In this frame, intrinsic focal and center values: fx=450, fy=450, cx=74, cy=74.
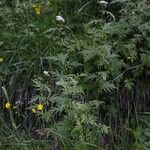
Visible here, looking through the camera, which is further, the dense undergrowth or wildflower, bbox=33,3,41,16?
wildflower, bbox=33,3,41,16

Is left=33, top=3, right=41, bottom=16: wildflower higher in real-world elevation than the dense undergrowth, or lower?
higher

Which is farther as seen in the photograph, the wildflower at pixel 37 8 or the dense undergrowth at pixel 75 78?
the wildflower at pixel 37 8

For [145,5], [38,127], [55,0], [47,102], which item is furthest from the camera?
[55,0]

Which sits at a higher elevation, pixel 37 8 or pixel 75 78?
A: pixel 37 8

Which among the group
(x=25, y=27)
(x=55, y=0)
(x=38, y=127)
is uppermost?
(x=55, y=0)

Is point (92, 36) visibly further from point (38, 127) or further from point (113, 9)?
point (38, 127)

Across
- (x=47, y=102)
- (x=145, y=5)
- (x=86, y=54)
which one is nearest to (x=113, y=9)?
(x=145, y=5)

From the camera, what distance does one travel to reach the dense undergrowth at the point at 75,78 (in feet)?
10.9

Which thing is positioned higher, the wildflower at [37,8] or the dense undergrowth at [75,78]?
the wildflower at [37,8]

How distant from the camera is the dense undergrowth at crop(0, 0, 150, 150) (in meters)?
3.32

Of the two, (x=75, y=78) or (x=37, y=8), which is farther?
(x=37, y=8)

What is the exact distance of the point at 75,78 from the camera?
354cm

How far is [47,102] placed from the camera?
3357mm

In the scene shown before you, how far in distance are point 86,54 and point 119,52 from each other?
12.5 inches
